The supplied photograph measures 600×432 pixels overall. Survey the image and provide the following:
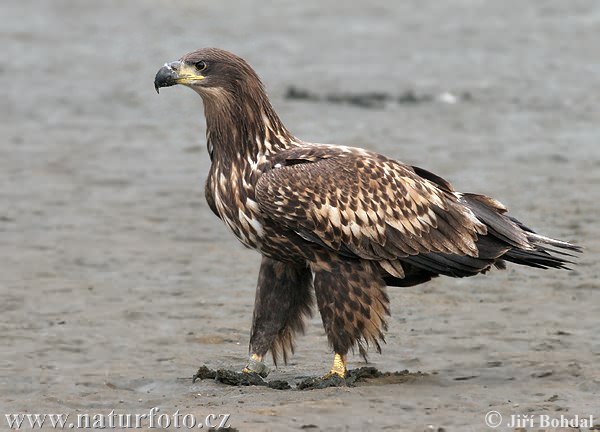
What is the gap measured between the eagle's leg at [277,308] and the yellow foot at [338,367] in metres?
0.49

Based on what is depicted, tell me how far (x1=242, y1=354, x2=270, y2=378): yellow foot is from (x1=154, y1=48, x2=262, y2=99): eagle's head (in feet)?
5.69

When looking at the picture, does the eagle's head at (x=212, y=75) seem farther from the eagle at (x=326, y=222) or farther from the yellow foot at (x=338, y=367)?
the yellow foot at (x=338, y=367)

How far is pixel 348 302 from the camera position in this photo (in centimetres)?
851

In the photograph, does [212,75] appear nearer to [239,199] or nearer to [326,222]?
[239,199]

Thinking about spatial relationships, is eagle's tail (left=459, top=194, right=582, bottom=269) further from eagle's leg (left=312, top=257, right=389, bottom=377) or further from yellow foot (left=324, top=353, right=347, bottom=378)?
yellow foot (left=324, top=353, right=347, bottom=378)

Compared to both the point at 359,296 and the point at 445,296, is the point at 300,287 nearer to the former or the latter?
the point at 359,296

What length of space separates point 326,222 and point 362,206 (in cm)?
32

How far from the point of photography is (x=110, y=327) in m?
10.3

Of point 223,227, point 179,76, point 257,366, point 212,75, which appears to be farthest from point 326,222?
point 223,227

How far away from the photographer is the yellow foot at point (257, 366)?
897 cm

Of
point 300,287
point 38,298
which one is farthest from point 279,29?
point 300,287

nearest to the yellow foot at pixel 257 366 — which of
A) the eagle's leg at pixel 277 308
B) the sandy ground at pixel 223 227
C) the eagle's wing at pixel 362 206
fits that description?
the eagle's leg at pixel 277 308

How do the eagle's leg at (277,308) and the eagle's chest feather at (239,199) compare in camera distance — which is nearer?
the eagle's chest feather at (239,199)

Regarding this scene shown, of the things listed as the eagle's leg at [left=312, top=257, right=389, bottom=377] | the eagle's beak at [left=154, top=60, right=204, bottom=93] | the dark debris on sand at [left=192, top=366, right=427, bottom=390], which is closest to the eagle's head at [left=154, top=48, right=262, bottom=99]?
the eagle's beak at [left=154, top=60, right=204, bottom=93]
